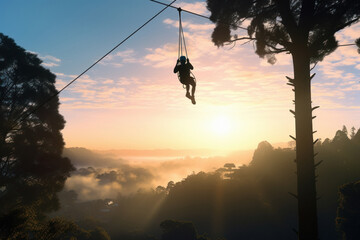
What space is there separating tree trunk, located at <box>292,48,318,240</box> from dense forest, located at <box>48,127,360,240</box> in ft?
163

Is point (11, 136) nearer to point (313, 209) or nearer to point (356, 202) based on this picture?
point (313, 209)

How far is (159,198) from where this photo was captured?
9156 centimetres

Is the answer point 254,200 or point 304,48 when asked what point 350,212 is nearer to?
point 254,200

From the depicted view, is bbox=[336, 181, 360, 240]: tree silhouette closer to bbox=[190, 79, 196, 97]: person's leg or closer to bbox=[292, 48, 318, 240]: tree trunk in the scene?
bbox=[190, 79, 196, 97]: person's leg

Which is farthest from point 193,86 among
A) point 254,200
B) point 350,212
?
point 254,200

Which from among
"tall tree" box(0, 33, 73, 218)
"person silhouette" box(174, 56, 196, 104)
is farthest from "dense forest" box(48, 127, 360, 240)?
"person silhouette" box(174, 56, 196, 104)

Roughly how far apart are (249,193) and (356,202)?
3317 centimetres

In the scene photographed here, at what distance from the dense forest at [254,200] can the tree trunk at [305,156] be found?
4983cm

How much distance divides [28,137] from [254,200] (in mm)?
53922

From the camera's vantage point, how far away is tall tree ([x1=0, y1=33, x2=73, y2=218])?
17.1m

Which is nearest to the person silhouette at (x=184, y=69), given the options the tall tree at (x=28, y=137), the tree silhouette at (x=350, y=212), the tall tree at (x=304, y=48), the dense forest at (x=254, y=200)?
the tall tree at (x=304, y=48)

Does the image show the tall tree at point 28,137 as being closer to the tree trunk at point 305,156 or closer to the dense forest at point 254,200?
the tree trunk at point 305,156

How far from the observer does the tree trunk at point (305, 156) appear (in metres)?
→ 5.73

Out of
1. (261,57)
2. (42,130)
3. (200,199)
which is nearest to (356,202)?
(261,57)
